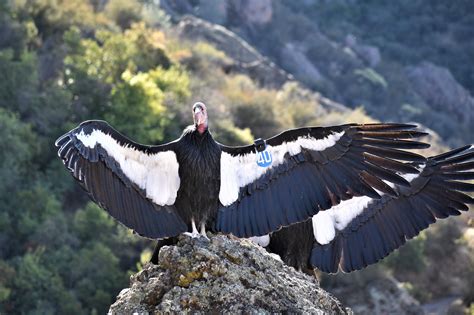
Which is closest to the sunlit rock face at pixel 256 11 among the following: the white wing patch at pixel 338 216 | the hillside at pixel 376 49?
the hillside at pixel 376 49

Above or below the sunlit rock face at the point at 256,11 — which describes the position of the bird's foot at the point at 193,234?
below

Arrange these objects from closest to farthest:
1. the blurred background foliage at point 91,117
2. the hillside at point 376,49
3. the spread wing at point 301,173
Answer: the spread wing at point 301,173 → the blurred background foliage at point 91,117 → the hillside at point 376,49

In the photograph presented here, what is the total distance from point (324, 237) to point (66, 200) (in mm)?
25903

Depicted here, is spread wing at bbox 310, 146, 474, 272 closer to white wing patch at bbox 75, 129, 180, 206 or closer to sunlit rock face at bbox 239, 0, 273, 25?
white wing patch at bbox 75, 129, 180, 206

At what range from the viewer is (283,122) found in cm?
4866

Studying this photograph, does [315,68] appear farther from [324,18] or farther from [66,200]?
[66,200]

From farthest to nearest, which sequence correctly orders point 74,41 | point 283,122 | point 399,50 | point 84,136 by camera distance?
point 399,50 < point 283,122 < point 74,41 < point 84,136

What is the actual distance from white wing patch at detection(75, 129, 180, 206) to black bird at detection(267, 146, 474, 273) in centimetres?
186

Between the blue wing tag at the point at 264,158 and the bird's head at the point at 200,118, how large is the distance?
0.59 m

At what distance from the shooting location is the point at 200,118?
9.95m

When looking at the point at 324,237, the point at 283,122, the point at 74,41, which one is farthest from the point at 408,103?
the point at 324,237

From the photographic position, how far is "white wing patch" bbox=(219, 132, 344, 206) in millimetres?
10289

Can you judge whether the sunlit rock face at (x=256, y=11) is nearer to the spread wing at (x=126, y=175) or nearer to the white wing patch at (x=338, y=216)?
the white wing patch at (x=338, y=216)

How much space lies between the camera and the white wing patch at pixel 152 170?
10125mm
